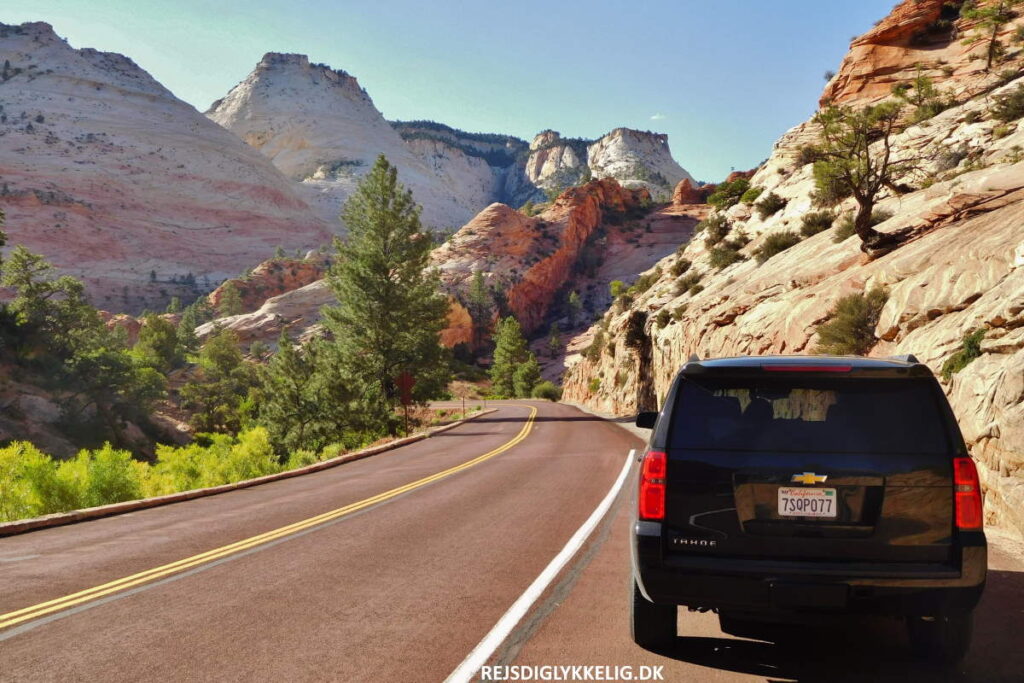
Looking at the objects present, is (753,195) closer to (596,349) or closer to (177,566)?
(596,349)

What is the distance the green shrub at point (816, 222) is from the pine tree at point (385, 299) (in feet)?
66.2

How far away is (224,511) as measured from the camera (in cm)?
1014

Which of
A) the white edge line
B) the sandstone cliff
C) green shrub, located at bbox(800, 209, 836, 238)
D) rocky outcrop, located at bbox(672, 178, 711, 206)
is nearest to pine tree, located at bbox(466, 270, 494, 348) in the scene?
rocky outcrop, located at bbox(672, 178, 711, 206)

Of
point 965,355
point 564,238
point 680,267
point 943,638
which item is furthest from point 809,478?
point 564,238

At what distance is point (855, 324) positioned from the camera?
15.5m

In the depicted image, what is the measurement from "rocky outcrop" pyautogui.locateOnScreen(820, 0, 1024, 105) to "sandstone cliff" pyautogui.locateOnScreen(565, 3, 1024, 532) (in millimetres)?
8144

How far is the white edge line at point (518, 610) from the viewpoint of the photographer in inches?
158

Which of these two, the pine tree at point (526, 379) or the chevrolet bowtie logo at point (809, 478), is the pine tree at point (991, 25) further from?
the pine tree at point (526, 379)

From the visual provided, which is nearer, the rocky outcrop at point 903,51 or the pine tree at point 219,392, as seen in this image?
the rocky outcrop at point 903,51

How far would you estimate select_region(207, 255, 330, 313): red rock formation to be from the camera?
113438 mm

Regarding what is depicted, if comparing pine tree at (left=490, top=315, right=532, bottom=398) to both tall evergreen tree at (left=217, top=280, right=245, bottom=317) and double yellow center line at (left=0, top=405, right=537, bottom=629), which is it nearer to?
tall evergreen tree at (left=217, top=280, right=245, bottom=317)

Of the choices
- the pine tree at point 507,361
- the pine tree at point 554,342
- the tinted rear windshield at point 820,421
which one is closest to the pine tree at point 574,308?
the pine tree at point 554,342

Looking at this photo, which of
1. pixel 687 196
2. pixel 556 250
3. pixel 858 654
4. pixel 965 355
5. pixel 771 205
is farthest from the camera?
pixel 687 196

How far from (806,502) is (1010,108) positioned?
31837 millimetres
